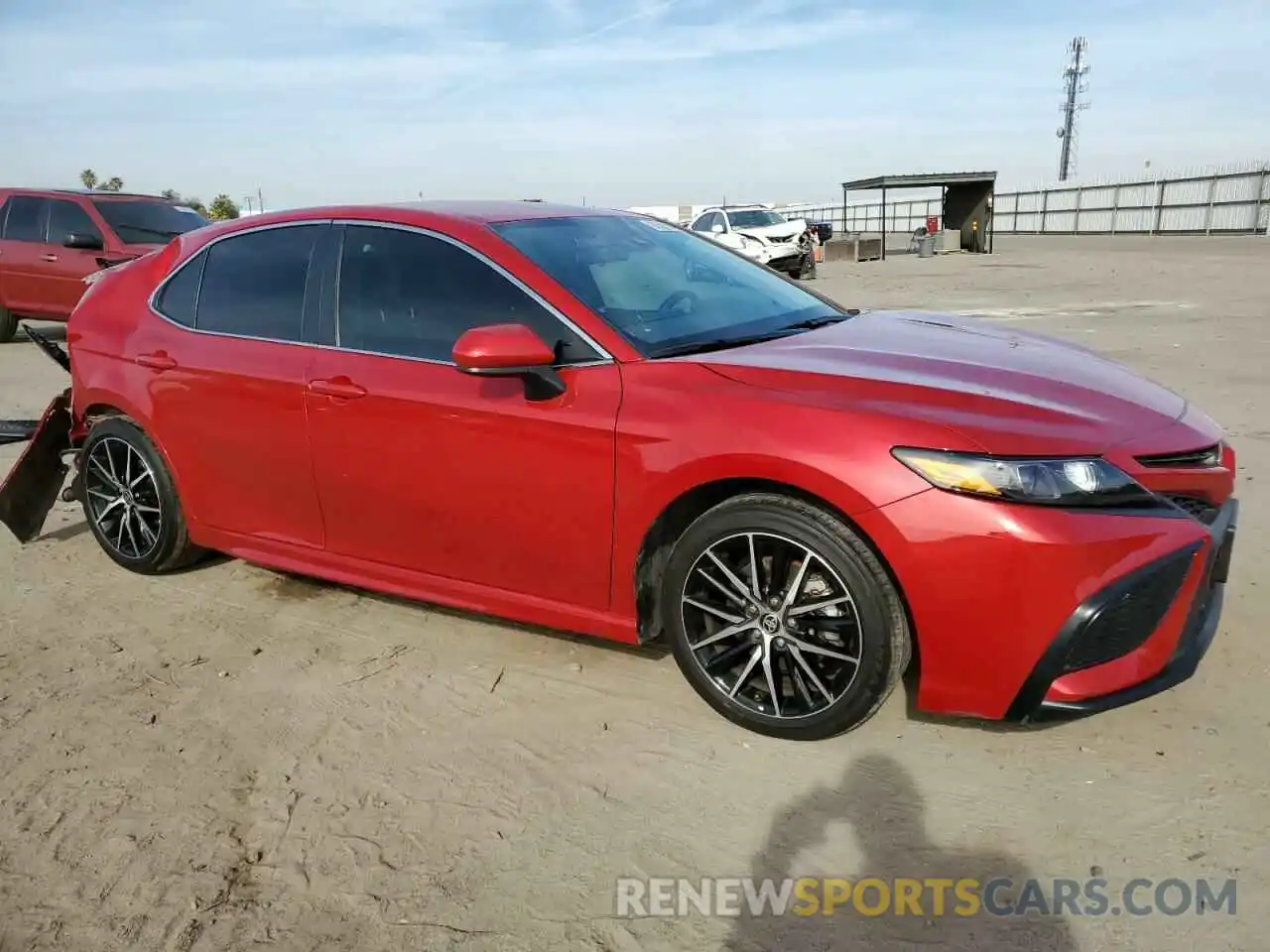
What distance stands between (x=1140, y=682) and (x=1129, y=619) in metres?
0.20

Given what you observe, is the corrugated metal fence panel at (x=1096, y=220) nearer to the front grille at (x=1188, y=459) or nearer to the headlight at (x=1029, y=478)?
the front grille at (x=1188, y=459)

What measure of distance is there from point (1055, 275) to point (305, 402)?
20127 mm

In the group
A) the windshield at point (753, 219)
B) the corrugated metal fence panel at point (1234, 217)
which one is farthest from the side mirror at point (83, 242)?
the corrugated metal fence panel at point (1234, 217)

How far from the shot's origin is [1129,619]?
8.66ft

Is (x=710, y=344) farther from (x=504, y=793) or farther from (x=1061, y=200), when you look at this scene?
(x=1061, y=200)

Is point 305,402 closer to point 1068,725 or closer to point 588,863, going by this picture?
point 588,863

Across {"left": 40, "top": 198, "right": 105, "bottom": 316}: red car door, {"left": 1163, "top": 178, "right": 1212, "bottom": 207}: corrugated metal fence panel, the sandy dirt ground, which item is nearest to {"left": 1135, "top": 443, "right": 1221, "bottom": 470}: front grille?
the sandy dirt ground

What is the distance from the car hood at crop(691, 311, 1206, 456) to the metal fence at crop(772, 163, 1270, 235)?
3113cm

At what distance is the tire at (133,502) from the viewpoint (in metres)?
4.41

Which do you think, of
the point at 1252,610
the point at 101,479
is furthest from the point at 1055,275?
the point at 101,479

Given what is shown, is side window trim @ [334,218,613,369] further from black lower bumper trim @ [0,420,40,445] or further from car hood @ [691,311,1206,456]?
black lower bumper trim @ [0,420,40,445]

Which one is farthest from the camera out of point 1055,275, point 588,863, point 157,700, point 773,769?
point 1055,275

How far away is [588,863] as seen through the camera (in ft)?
8.28

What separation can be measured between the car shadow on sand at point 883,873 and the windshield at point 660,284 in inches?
57.8
